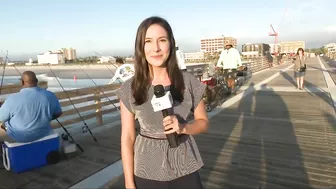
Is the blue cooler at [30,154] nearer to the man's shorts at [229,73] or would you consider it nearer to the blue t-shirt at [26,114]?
the blue t-shirt at [26,114]

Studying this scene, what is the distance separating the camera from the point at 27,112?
4.01 metres

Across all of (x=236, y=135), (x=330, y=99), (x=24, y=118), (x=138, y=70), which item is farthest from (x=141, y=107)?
(x=330, y=99)

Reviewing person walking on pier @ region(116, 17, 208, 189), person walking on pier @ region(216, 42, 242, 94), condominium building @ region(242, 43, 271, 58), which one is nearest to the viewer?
person walking on pier @ region(116, 17, 208, 189)

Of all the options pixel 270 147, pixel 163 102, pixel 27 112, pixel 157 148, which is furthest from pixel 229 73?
pixel 163 102

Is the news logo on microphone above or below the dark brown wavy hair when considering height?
below

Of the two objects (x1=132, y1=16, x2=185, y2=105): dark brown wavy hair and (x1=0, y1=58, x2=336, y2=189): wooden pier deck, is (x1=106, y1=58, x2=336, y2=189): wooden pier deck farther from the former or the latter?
(x1=132, y1=16, x2=185, y2=105): dark brown wavy hair

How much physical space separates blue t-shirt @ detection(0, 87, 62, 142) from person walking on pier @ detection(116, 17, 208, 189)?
2.90 metres

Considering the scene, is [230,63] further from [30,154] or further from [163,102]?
[163,102]

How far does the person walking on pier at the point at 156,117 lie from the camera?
62.0 inches

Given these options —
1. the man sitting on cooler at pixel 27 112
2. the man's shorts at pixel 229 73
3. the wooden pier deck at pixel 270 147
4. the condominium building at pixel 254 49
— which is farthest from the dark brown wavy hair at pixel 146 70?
the condominium building at pixel 254 49

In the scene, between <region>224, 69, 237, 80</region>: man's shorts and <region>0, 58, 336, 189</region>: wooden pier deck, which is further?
<region>224, 69, 237, 80</region>: man's shorts

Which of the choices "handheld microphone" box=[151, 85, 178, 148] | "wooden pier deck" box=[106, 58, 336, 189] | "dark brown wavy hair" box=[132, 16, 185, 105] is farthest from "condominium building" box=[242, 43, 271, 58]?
"handheld microphone" box=[151, 85, 178, 148]

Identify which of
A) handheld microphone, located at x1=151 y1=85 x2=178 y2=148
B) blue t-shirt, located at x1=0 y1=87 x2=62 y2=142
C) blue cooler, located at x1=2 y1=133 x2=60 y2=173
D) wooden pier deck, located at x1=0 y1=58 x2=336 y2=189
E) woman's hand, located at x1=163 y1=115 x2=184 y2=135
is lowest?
wooden pier deck, located at x1=0 y1=58 x2=336 y2=189

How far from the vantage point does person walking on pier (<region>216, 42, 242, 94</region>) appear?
10305 millimetres
